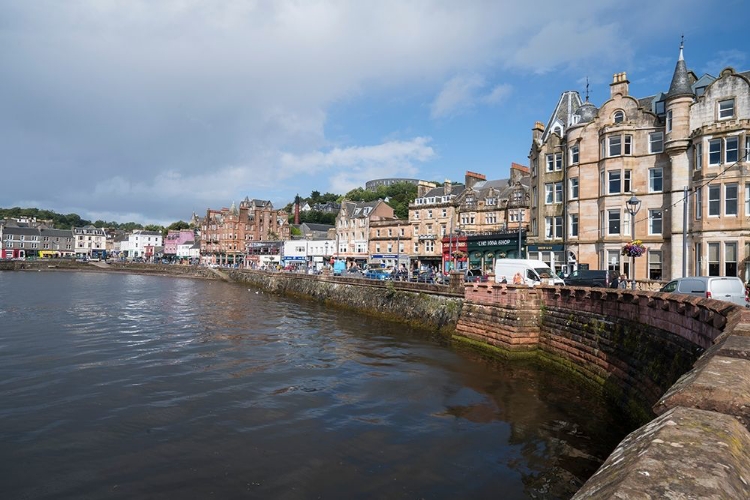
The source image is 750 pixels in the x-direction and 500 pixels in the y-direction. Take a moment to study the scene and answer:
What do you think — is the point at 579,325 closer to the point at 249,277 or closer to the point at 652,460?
the point at 652,460

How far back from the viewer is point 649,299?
14.6 meters

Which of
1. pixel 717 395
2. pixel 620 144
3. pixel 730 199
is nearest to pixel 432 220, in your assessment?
pixel 620 144

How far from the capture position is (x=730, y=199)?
1055 inches

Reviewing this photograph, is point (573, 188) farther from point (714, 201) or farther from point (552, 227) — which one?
point (714, 201)

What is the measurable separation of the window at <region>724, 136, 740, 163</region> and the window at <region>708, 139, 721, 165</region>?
0.38 metres

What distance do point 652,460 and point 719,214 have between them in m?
30.7

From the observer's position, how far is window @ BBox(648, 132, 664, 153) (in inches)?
1244

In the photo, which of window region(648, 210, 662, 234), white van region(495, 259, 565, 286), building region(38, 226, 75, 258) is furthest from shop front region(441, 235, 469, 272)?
building region(38, 226, 75, 258)

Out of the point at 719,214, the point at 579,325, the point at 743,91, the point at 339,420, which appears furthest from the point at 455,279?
the point at 743,91

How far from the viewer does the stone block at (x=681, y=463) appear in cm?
253

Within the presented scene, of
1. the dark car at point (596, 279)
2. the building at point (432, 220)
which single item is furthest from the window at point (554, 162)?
the building at point (432, 220)

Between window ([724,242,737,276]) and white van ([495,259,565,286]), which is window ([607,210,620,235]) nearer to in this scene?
window ([724,242,737,276])

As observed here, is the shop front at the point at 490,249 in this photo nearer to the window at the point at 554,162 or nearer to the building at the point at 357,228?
the window at the point at 554,162

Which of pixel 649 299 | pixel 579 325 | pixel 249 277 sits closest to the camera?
pixel 649 299
